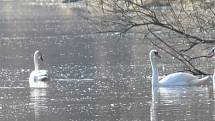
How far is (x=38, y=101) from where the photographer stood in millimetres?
17969

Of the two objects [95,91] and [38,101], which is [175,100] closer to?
[95,91]

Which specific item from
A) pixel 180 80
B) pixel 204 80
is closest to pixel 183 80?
pixel 180 80

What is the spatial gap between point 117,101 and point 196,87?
11.9ft

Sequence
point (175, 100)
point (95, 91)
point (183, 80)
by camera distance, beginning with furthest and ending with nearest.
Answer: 1. point (183, 80)
2. point (95, 91)
3. point (175, 100)

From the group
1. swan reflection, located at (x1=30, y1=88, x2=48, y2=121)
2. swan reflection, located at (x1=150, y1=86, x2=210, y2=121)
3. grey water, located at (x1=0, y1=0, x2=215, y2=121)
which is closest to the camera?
swan reflection, located at (x1=150, y1=86, x2=210, y2=121)

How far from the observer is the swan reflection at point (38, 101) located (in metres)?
15.9

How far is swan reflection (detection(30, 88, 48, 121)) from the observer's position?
15859 mm

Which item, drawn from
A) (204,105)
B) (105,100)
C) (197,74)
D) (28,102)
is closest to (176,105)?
(204,105)

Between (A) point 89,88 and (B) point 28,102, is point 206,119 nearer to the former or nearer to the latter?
(B) point 28,102

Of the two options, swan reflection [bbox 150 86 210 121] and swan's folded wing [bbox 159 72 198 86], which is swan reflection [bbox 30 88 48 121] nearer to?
swan reflection [bbox 150 86 210 121]

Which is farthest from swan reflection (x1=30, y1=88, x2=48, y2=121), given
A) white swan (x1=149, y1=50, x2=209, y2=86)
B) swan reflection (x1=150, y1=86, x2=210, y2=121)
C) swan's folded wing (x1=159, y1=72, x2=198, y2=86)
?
swan's folded wing (x1=159, y1=72, x2=198, y2=86)

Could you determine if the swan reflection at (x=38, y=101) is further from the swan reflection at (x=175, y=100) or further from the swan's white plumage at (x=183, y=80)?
the swan's white plumage at (x=183, y=80)

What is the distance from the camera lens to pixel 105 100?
17.7m

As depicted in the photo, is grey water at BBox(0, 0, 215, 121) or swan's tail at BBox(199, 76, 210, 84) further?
swan's tail at BBox(199, 76, 210, 84)
